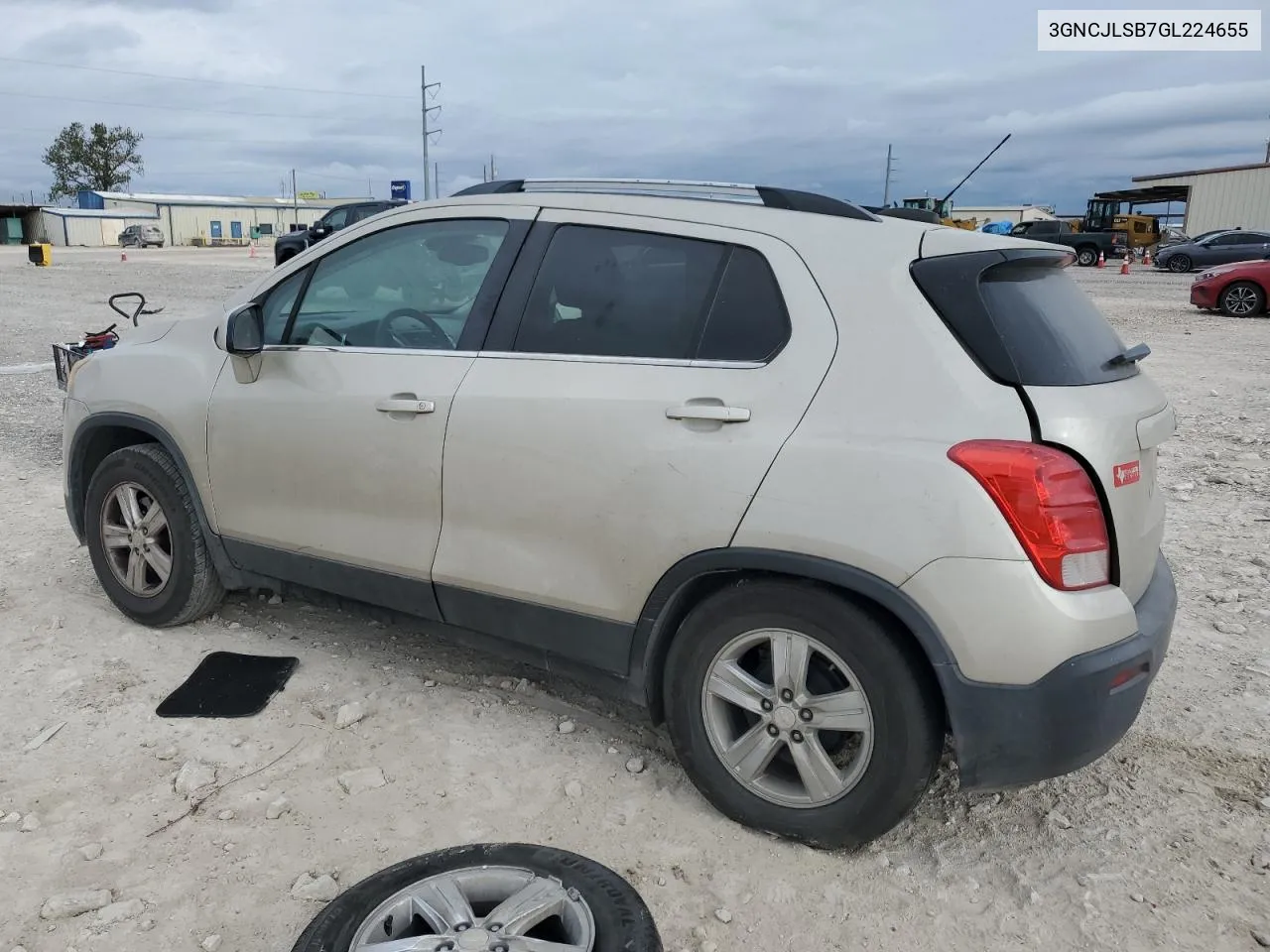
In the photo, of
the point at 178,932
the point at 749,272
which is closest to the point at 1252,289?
the point at 749,272

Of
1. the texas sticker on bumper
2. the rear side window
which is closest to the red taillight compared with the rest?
the texas sticker on bumper

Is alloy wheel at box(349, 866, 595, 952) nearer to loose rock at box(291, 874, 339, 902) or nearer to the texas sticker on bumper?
loose rock at box(291, 874, 339, 902)

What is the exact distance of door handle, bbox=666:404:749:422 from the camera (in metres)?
2.64

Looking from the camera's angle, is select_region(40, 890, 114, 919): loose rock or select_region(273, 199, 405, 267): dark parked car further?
select_region(273, 199, 405, 267): dark parked car

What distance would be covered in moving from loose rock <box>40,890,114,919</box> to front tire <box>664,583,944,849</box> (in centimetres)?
157

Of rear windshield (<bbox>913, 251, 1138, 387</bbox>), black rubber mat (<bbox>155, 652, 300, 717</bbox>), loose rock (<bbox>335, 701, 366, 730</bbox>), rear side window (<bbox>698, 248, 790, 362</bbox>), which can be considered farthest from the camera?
black rubber mat (<bbox>155, 652, 300, 717</bbox>)

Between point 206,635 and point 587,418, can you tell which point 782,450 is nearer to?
point 587,418

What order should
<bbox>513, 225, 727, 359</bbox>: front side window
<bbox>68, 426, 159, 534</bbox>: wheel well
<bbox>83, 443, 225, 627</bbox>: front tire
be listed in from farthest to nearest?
<bbox>68, 426, 159, 534</bbox>: wheel well < <bbox>83, 443, 225, 627</bbox>: front tire < <bbox>513, 225, 727, 359</bbox>: front side window

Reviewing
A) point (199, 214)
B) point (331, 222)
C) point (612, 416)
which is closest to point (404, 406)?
point (612, 416)

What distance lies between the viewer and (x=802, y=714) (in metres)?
2.63

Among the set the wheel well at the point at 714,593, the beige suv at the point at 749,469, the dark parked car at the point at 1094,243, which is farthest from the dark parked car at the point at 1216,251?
the wheel well at the point at 714,593

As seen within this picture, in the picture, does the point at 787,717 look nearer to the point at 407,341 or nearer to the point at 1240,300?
the point at 407,341

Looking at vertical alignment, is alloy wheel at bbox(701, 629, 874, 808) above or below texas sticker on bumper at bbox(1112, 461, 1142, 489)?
below

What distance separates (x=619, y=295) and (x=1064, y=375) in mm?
1269
